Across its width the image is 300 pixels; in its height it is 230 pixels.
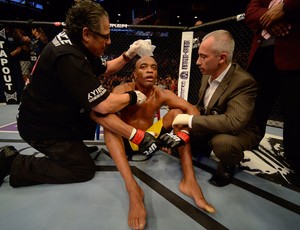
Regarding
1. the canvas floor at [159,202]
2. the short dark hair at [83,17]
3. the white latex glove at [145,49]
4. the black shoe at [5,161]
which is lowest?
the canvas floor at [159,202]

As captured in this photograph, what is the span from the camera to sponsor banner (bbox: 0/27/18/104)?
3.91 metres

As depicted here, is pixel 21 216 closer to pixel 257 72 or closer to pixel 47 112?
pixel 47 112

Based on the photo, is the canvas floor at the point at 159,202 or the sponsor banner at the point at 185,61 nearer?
the canvas floor at the point at 159,202

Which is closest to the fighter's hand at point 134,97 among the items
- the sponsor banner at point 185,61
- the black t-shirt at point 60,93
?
the black t-shirt at point 60,93

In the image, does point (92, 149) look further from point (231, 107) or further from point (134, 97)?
point (231, 107)

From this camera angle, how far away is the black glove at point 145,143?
1342 mm

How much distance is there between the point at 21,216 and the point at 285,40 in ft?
6.76

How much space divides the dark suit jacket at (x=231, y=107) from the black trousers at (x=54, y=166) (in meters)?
0.89

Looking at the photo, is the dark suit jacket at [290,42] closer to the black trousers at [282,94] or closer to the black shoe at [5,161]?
the black trousers at [282,94]

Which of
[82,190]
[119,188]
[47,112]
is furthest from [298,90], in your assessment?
[47,112]

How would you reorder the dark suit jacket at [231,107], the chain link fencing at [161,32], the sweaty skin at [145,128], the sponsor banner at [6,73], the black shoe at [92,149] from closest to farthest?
A: the sweaty skin at [145,128] → the dark suit jacket at [231,107] → the black shoe at [92,149] → the chain link fencing at [161,32] → the sponsor banner at [6,73]

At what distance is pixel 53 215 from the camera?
114cm

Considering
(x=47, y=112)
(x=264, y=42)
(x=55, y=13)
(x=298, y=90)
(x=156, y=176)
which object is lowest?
(x=156, y=176)

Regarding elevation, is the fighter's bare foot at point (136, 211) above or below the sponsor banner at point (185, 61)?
below
